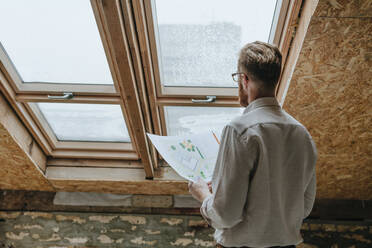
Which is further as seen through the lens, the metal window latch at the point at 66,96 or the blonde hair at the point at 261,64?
the metal window latch at the point at 66,96

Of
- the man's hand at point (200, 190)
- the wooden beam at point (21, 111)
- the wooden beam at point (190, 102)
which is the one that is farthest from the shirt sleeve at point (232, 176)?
the wooden beam at point (21, 111)

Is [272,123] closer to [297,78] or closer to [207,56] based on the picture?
[297,78]

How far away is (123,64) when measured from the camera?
1657 mm

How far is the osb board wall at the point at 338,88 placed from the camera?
1448 millimetres

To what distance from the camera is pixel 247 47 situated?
1.11 m

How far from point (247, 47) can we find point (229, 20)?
0.74 m

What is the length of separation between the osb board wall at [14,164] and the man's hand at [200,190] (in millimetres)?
1398

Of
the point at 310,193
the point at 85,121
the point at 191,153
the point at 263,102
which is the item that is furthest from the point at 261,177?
the point at 85,121

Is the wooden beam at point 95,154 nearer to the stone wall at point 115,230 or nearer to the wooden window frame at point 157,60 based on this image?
the wooden window frame at point 157,60

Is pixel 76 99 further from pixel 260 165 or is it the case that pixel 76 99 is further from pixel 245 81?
pixel 260 165

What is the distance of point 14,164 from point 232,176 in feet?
6.94

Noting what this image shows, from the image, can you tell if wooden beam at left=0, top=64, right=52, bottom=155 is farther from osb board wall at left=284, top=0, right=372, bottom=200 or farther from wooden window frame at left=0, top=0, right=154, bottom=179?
osb board wall at left=284, top=0, right=372, bottom=200

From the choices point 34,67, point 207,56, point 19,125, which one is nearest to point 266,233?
point 207,56

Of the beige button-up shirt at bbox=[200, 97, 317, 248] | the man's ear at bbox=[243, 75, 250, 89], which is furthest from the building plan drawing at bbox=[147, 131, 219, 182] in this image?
the man's ear at bbox=[243, 75, 250, 89]
